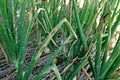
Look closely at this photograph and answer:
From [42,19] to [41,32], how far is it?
0.16 m

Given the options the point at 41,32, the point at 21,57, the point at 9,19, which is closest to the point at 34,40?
the point at 41,32

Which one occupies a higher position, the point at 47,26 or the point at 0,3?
the point at 0,3

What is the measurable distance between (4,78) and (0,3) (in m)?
0.32

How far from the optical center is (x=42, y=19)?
1.26 meters

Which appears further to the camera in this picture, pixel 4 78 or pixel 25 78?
pixel 4 78

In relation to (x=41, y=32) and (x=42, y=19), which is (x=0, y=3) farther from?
(x=41, y=32)

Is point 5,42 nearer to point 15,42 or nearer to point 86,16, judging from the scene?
point 15,42

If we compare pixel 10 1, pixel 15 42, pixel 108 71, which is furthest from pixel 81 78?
pixel 10 1

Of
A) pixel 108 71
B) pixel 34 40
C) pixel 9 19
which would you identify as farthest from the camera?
pixel 34 40

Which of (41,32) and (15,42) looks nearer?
(15,42)

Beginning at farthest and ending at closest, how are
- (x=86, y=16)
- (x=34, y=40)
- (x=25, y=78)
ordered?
1. (x=34, y=40)
2. (x=86, y=16)
3. (x=25, y=78)

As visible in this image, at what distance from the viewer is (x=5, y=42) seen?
1.01 m

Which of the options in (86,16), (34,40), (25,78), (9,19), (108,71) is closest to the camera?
(25,78)

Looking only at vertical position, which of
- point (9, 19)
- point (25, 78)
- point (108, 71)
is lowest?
point (108, 71)
